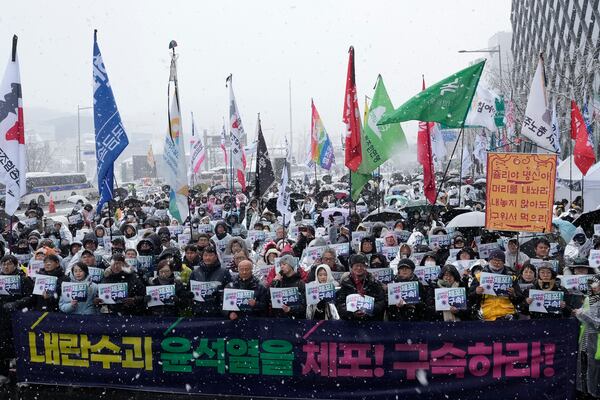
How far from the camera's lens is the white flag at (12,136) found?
9.07 m

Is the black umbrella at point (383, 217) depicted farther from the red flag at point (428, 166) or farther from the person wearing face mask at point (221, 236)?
the person wearing face mask at point (221, 236)

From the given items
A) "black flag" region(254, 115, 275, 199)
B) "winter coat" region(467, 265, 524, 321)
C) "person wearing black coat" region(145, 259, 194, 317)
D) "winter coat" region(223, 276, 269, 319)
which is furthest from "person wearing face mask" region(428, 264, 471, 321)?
"black flag" region(254, 115, 275, 199)

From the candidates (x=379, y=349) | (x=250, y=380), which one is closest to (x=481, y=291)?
(x=379, y=349)

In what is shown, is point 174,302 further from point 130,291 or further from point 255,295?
point 255,295

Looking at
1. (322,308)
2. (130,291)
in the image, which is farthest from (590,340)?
(130,291)

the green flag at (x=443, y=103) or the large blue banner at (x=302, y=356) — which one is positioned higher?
the green flag at (x=443, y=103)

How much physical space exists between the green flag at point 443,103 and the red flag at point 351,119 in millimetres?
611

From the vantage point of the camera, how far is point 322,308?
7.33 metres

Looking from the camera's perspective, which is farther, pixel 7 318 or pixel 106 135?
pixel 106 135

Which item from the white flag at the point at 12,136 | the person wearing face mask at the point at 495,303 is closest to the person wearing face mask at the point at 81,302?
the white flag at the point at 12,136

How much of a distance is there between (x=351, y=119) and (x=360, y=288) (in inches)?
136

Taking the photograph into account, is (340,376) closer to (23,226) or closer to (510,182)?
(510,182)

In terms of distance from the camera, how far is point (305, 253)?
35.3 ft

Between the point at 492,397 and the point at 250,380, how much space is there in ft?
7.71
